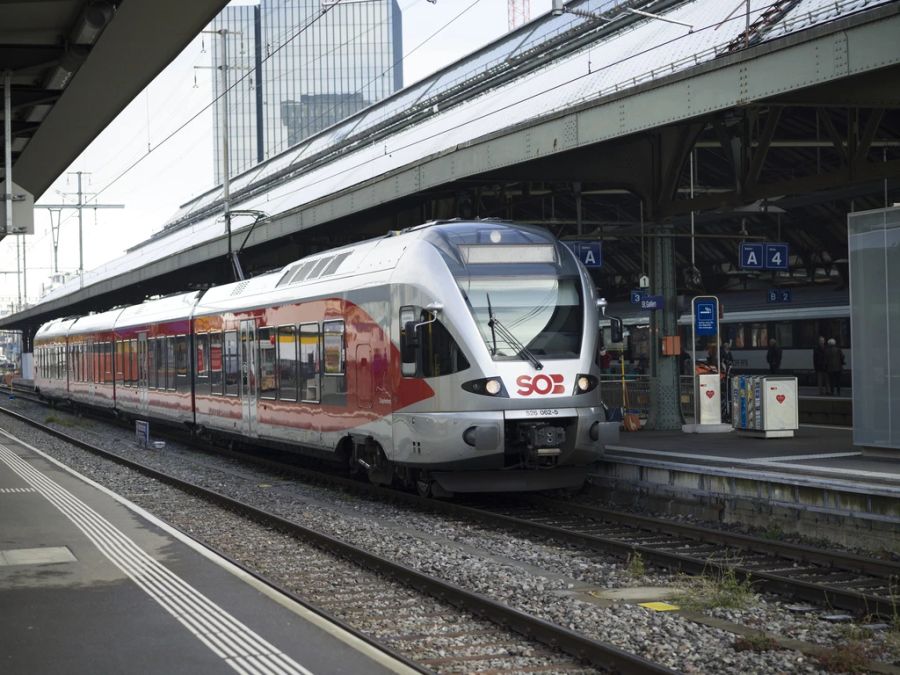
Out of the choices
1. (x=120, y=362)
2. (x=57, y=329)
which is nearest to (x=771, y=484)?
(x=120, y=362)

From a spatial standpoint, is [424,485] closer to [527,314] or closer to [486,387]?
[486,387]

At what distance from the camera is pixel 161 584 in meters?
8.73

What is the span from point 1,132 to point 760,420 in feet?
39.9

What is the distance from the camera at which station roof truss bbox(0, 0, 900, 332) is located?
14062 mm

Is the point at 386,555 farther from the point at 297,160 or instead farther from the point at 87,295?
the point at 87,295

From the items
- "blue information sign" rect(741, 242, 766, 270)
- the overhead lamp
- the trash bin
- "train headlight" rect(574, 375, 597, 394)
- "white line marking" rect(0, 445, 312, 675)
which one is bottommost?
"white line marking" rect(0, 445, 312, 675)

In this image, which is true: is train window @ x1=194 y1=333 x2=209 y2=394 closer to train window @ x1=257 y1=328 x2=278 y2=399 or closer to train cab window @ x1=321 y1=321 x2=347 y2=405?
train window @ x1=257 y1=328 x2=278 y2=399

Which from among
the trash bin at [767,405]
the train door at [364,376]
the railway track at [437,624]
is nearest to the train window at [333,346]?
the train door at [364,376]

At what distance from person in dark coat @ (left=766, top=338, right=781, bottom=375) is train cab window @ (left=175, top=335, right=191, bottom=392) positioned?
51.7ft

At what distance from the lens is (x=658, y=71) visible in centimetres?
2045

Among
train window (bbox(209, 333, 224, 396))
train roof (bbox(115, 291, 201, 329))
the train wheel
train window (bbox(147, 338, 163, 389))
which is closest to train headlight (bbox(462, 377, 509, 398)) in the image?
the train wheel

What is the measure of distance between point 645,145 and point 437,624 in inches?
538

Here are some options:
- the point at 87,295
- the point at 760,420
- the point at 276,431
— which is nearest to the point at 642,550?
the point at 760,420

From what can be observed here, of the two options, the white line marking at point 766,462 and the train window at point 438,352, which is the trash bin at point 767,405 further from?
the train window at point 438,352
